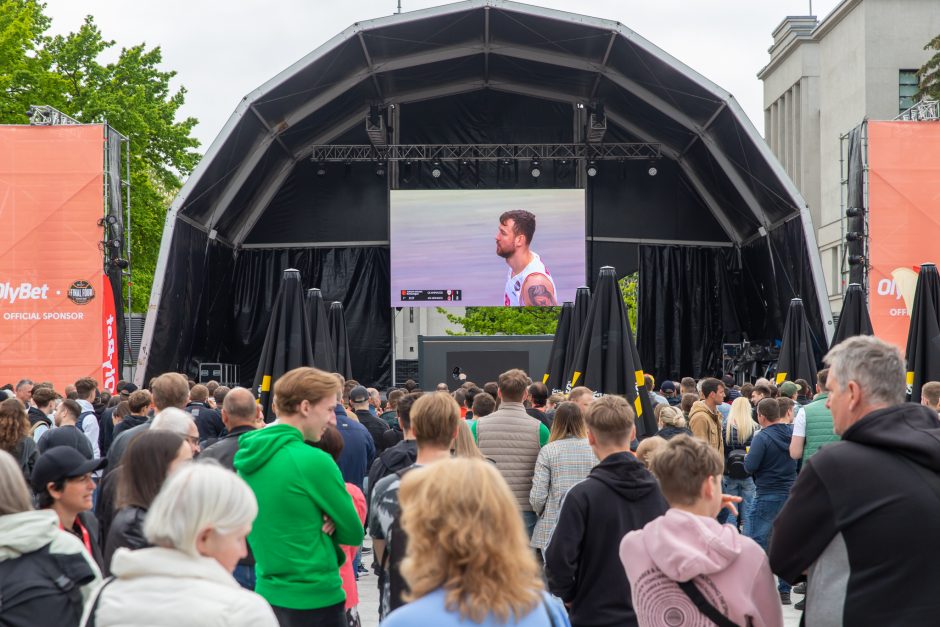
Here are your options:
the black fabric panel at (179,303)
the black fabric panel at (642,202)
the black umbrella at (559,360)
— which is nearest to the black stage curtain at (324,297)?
the black fabric panel at (179,303)

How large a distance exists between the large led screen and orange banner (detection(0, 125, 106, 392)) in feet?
22.3

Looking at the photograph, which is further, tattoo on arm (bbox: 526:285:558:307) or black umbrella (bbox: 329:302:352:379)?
tattoo on arm (bbox: 526:285:558:307)

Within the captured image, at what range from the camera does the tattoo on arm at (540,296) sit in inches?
872

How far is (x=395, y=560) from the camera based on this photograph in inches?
145

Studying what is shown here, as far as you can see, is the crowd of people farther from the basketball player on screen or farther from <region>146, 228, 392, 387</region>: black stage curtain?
<region>146, 228, 392, 387</region>: black stage curtain

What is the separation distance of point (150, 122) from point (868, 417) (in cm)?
2689

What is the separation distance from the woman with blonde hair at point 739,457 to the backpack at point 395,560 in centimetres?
490

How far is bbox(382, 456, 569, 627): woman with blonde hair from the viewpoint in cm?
208

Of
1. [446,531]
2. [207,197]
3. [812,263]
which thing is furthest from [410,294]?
[446,531]

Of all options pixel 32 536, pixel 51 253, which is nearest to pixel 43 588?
pixel 32 536

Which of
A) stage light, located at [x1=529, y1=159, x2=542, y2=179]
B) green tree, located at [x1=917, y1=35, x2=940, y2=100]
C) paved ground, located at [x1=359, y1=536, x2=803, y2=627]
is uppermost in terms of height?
green tree, located at [x1=917, y1=35, x2=940, y2=100]

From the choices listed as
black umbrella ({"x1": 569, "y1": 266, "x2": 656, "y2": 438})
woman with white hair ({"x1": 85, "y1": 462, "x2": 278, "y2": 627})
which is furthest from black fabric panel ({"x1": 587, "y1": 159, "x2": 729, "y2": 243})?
woman with white hair ({"x1": 85, "y1": 462, "x2": 278, "y2": 627})

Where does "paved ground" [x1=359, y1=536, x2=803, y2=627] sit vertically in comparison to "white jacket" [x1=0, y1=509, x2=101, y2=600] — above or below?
below

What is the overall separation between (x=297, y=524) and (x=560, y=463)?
84.3 inches
